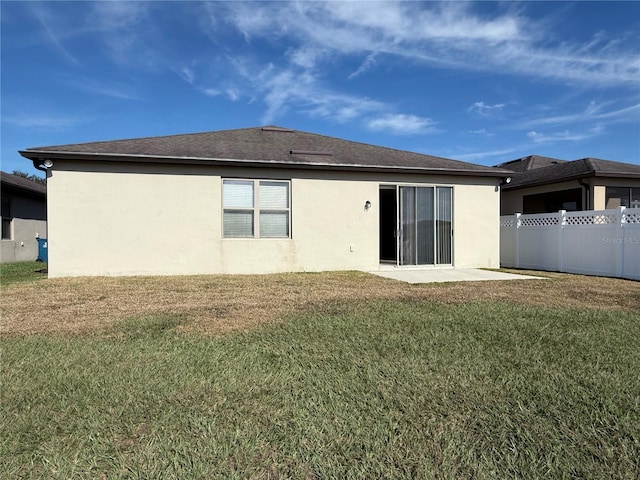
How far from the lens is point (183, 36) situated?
10.8 metres

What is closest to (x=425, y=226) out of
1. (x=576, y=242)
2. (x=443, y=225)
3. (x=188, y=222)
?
(x=443, y=225)

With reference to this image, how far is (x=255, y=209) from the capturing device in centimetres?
1028

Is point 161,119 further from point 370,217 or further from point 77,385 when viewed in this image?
point 77,385

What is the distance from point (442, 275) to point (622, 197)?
29.9ft

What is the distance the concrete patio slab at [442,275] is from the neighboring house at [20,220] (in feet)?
46.0

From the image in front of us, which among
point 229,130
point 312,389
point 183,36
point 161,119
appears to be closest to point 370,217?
point 229,130

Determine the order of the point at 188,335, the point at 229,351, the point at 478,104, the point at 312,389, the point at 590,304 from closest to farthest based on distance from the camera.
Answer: the point at 312,389
the point at 229,351
the point at 188,335
the point at 590,304
the point at 478,104

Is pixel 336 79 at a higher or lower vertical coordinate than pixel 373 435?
higher

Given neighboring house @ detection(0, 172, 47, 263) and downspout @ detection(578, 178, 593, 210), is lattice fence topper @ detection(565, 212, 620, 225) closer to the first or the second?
downspout @ detection(578, 178, 593, 210)

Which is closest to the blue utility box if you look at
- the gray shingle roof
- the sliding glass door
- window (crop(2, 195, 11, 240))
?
window (crop(2, 195, 11, 240))

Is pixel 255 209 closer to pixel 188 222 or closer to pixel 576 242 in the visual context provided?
pixel 188 222

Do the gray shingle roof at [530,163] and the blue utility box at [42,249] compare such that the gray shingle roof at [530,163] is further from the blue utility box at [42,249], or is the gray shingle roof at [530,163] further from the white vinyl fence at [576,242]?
the blue utility box at [42,249]

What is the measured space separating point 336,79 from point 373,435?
1369 cm

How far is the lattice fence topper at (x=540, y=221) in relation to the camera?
11477 millimetres
